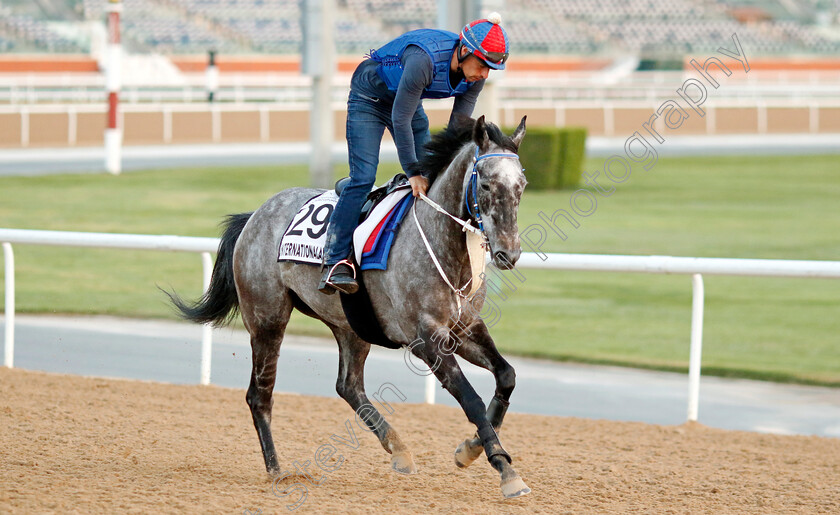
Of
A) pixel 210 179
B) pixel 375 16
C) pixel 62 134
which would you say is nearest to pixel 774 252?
pixel 210 179

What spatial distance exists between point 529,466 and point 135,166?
54.6 ft

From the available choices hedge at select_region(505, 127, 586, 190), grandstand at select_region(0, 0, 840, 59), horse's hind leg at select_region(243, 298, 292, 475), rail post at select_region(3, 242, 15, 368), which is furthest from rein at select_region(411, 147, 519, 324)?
grandstand at select_region(0, 0, 840, 59)

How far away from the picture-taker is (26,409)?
569 cm

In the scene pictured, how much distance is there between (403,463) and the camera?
463 cm

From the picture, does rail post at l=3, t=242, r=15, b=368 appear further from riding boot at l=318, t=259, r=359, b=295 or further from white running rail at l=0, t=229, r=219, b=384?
riding boot at l=318, t=259, r=359, b=295

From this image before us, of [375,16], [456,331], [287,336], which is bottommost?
[287,336]

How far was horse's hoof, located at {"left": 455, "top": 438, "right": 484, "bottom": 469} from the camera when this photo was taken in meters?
4.19

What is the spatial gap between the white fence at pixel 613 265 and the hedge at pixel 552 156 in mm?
10547

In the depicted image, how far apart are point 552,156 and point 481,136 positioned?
13.4 m

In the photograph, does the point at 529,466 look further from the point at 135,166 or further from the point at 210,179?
the point at 135,166

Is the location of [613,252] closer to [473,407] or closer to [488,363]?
[488,363]

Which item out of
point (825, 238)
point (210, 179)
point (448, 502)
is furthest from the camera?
point (210, 179)

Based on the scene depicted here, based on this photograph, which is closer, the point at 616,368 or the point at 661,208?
the point at 616,368

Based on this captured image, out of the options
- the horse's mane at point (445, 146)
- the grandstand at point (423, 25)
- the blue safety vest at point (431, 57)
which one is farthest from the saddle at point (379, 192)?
the grandstand at point (423, 25)
